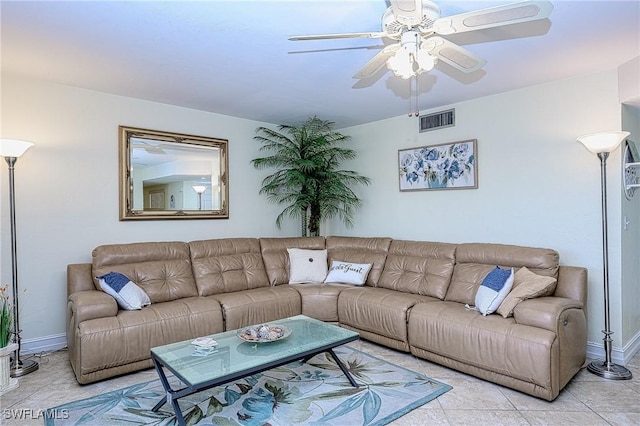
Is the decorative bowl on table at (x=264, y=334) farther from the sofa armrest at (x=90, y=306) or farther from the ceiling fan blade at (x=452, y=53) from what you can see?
the ceiling fan blade at (x=452, y=53)

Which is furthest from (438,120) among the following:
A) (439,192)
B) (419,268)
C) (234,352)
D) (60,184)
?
(60,184)

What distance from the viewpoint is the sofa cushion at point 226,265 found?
3.82 m

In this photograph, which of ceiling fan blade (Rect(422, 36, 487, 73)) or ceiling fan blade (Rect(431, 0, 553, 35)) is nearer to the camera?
ceiling fan blade (Rect(431, 0, 553, 35))

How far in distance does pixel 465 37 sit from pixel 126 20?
2.20m

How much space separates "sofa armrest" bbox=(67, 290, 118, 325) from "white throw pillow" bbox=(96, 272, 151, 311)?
70mm

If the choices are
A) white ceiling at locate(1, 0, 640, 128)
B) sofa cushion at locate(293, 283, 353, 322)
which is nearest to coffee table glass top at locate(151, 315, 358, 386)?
sofa cushion at locate(293, 283, 353, 322)

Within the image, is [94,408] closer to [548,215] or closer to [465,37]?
[465,37]

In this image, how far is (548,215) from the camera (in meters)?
3.45

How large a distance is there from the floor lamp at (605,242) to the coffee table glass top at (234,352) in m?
1.99

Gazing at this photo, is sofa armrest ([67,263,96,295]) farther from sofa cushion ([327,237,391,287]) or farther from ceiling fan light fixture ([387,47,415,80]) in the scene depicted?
ceiling fan light fixture ([387,47,415,80])

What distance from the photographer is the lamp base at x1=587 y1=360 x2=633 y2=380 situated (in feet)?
9.12

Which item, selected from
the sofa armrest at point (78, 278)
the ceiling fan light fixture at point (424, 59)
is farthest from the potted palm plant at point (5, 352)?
the ceiling fan light fixture at point (424, 59)

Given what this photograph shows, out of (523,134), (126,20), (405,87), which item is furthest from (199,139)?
(523,134)

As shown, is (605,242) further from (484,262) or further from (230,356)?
(230,356)
